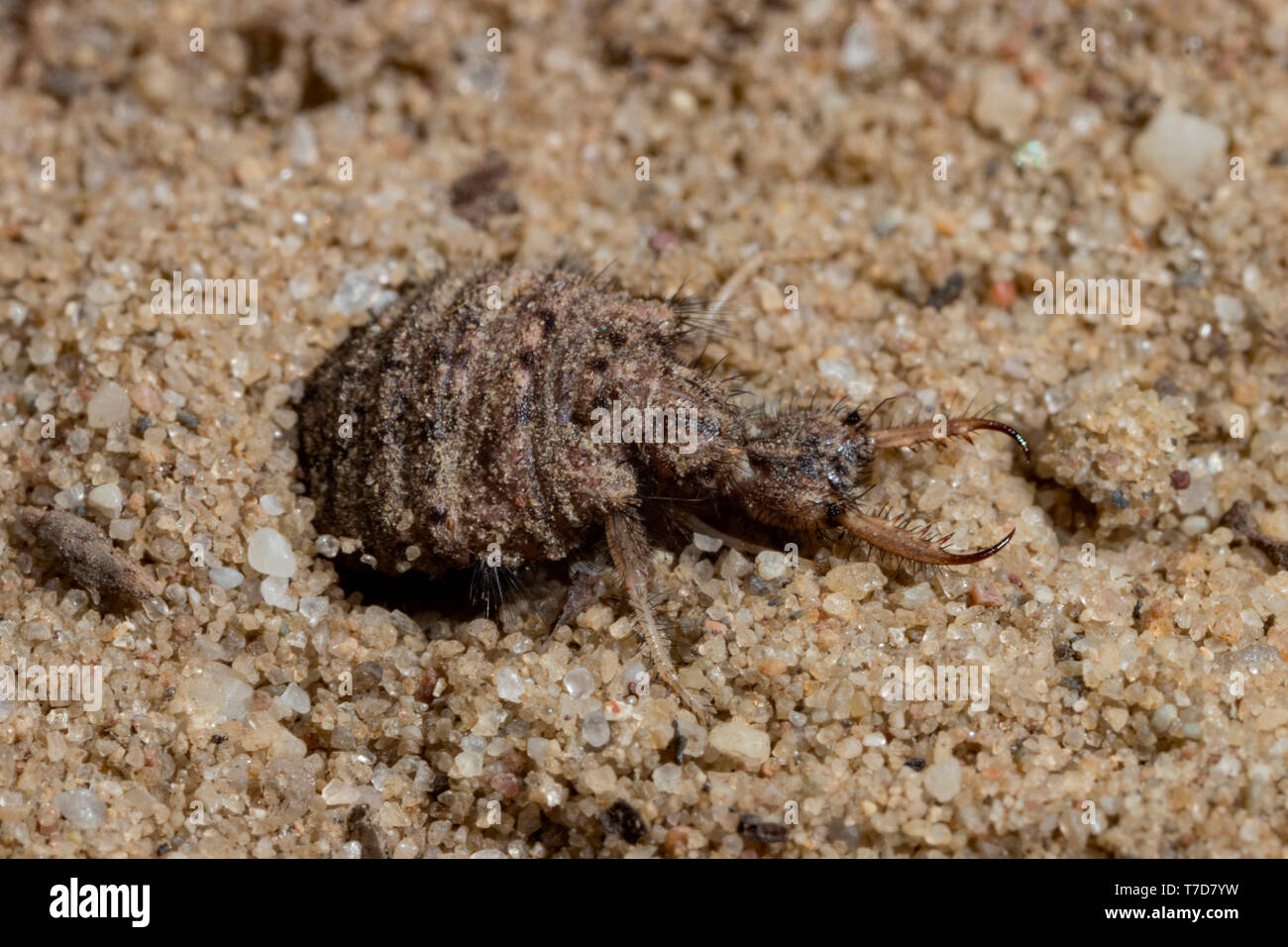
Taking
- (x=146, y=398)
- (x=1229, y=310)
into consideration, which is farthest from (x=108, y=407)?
(x=1229, y=310)

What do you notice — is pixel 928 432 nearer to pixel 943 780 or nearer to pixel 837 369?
pixel 837 369

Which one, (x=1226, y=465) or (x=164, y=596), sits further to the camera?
(x=1226, y=465)

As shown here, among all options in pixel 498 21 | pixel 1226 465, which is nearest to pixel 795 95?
pixel 498 21

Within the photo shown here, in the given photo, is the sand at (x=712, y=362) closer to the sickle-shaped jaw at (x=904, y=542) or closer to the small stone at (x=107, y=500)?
the small stone at (x=107, y=500)

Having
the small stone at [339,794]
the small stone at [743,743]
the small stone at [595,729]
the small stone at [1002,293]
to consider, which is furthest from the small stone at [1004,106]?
the small stone at [339,794]

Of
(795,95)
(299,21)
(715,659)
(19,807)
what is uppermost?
(299,21)

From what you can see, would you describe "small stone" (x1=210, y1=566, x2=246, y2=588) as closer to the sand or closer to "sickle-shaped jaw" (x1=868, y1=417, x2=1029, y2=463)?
the sand

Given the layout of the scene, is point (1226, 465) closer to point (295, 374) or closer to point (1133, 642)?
point (1133, 642)
